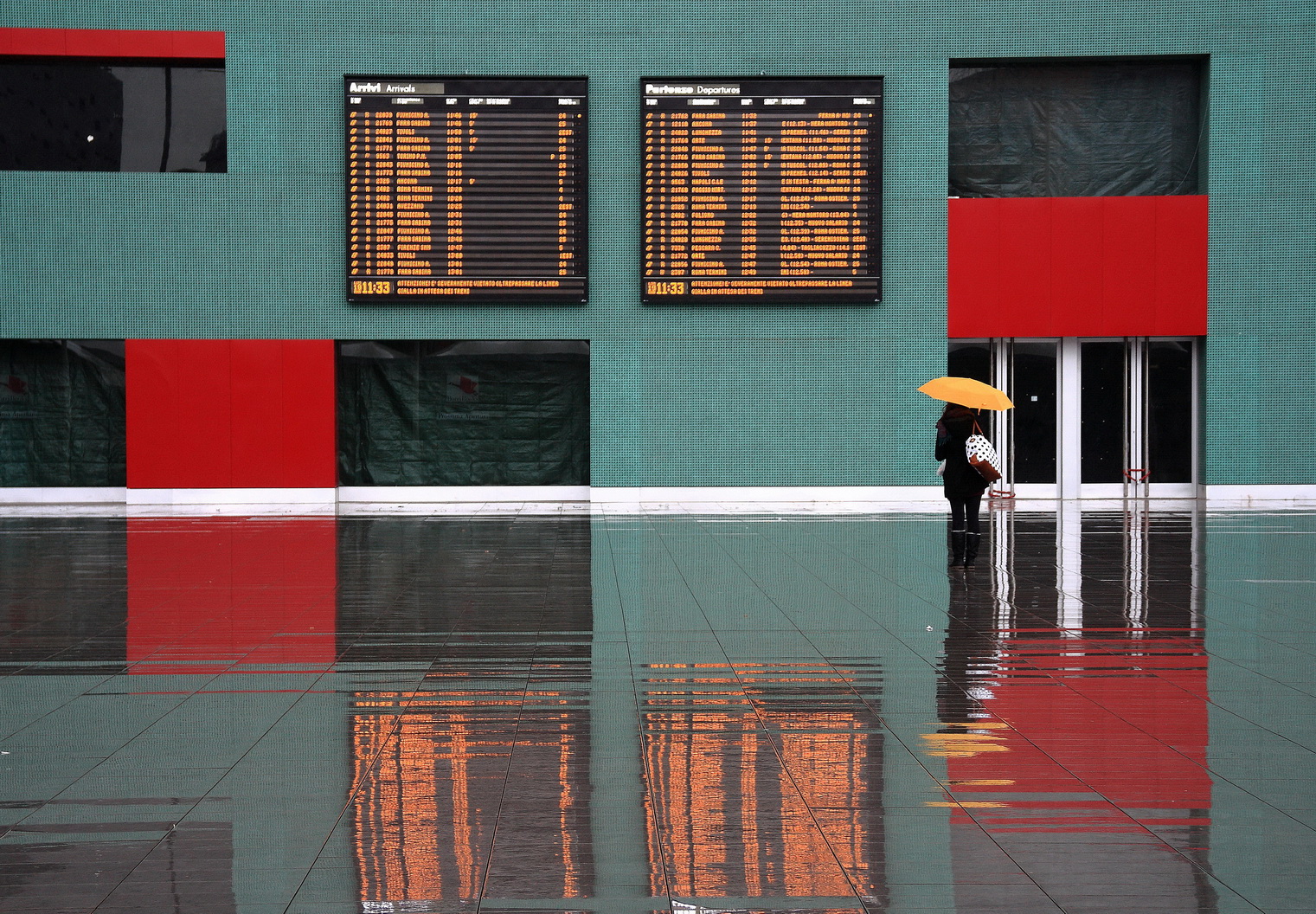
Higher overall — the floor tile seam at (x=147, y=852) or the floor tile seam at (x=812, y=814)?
the floor tile seam at (x=812, y=814)

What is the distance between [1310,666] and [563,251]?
16.1 meters

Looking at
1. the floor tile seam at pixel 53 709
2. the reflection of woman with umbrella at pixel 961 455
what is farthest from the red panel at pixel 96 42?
the floor tile seam at pixel 53 709

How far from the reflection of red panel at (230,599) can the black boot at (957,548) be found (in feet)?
19.9

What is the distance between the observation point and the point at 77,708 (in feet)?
21.0

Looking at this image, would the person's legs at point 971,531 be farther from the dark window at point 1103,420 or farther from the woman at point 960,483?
the dark window at point 1103,420

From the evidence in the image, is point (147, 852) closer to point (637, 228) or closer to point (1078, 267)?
point (637, 228)

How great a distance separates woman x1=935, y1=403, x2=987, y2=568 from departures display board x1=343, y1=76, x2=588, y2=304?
10201 mm

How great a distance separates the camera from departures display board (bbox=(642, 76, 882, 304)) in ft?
70.7

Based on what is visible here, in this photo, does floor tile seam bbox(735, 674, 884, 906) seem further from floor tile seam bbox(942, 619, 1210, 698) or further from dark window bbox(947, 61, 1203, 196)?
dark window bbox(947, 61, 1203, 196)

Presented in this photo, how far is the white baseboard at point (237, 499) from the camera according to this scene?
2178 centimetres

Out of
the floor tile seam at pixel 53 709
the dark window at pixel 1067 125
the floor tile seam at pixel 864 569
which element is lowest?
the floor tile seam at pixel 53 709

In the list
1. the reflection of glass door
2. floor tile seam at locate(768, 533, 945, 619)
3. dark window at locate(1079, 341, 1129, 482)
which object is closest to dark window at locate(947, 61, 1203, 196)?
the reflection of glass door

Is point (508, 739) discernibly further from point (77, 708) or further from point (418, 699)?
point (77, 708)

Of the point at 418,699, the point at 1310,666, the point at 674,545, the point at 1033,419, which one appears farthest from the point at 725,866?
the point at 1033,419
